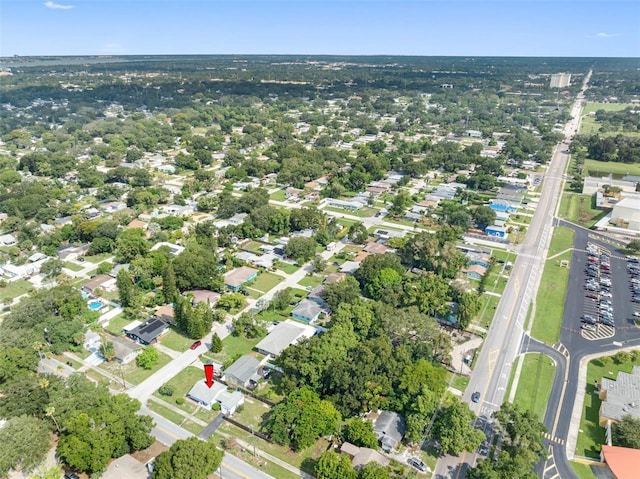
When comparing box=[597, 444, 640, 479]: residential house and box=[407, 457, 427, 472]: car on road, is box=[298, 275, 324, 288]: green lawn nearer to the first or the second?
box=[407, 457, 427, 472]: car on road

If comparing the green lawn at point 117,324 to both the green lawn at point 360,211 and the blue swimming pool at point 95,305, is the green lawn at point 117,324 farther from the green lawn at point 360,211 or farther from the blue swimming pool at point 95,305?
the green lawn at point 360,211

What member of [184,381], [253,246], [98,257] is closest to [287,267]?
[253,246]

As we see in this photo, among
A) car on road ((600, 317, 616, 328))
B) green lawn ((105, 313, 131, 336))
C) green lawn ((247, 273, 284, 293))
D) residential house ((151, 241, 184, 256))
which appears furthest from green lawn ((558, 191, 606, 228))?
green lawn ((105, 313, 131, 336))

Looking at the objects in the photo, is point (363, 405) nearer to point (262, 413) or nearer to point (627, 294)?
point (262, 413)

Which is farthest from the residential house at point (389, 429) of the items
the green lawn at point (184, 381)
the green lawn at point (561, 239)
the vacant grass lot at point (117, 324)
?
the green lawn at point (561, 239)

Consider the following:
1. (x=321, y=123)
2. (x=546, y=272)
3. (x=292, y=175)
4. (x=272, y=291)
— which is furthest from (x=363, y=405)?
(x=321, y=123)
